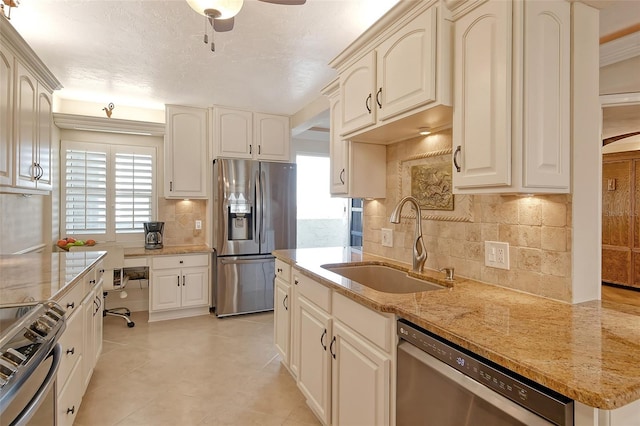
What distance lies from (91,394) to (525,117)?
10.4 feet

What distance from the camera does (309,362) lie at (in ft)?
7.00

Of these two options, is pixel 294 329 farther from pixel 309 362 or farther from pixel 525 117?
pixel 525 117

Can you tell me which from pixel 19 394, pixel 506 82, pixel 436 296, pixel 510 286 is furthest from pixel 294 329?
pixel 506 82

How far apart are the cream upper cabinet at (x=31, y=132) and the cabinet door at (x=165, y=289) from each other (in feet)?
5.00

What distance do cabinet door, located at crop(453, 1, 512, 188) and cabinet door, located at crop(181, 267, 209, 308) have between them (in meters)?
3.40

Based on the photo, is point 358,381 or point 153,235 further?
point 153,235

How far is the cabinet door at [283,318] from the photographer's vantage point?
2.54 m

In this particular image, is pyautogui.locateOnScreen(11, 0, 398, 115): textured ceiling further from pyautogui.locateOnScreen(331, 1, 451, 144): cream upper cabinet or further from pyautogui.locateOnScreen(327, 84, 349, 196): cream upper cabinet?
pyautogui.locateOnScreen(327, 84, 349, 196): cream upper cabinet

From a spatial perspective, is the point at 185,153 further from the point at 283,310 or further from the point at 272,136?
the point at 283,310

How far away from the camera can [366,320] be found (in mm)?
1533

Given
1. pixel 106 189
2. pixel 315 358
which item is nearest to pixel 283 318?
pixel 315 358

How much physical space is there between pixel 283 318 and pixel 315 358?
2.25ft

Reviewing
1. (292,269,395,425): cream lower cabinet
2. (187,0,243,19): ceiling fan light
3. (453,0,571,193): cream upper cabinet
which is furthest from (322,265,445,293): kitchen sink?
(187,0,243,19): ceiling fan light

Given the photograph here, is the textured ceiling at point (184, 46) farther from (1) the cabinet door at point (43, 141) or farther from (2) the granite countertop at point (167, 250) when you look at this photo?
(2) the granite countertop at point (167, 250)
